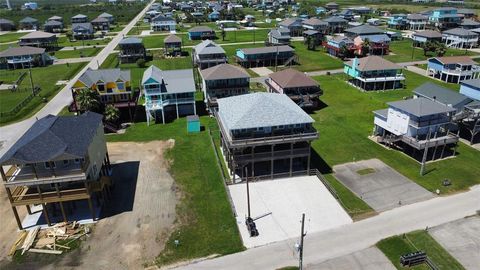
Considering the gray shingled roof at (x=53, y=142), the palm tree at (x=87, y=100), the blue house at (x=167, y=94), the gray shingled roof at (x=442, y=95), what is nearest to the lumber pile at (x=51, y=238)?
the gray shingled roof at (x=53, y=142)

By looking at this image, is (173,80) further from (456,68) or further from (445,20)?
(445,20)

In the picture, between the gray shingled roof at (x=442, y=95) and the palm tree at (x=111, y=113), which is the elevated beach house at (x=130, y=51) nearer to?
the palm tree at (x=111, y=113)

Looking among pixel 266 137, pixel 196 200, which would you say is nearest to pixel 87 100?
pixel 196 200

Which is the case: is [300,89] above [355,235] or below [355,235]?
above

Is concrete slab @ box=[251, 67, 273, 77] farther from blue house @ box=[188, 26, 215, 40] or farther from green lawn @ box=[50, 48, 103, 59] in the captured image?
green lawn @ box=[50, 48, 103, 59]

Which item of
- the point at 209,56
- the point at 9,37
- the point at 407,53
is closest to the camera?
the point at 209,56

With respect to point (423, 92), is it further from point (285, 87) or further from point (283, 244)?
point (283, 244)

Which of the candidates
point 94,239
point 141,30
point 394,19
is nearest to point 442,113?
point 94,239

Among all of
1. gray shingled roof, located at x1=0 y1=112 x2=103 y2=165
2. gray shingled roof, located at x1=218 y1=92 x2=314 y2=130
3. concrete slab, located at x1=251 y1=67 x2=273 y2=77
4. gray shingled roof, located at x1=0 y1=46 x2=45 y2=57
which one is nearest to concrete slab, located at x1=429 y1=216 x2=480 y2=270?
gray shingled roof, located at x1=218 y1=92 x2=314 y2=130
